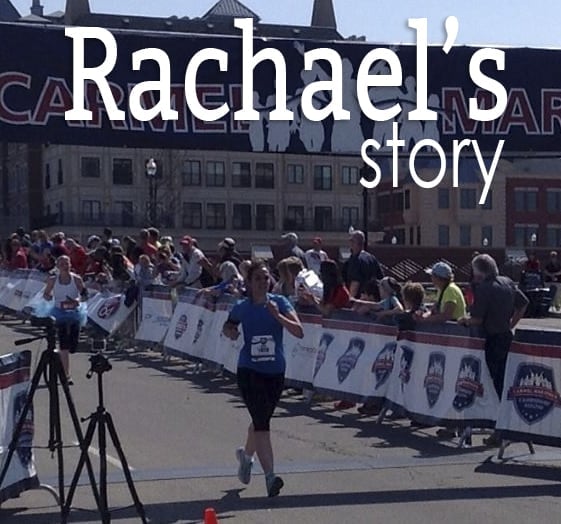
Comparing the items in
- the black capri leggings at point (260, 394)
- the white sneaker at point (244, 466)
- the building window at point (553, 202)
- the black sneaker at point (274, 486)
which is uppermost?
the building window at point (553, 202)

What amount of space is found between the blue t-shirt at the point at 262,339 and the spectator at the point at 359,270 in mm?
7124

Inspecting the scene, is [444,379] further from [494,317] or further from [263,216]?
[263,216]

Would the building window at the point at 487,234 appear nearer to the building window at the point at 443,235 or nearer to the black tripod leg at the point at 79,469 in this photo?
the building window at the point at 443,235

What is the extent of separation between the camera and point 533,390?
1266 cm

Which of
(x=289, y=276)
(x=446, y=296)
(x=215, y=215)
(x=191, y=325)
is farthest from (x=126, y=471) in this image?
(x=215, y=215)

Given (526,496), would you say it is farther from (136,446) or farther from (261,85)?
(261,85)

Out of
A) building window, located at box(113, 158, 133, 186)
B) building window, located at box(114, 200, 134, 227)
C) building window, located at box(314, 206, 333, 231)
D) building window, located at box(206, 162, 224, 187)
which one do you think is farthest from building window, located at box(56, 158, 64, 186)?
building window, located at box(314, 206, 333, 231)

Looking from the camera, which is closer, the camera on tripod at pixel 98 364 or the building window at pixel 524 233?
the camera on tripod at pixel 98 364

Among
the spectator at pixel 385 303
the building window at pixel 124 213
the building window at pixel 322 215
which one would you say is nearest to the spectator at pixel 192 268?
the spectator at pixel 385 303

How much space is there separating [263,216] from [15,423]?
267 feet

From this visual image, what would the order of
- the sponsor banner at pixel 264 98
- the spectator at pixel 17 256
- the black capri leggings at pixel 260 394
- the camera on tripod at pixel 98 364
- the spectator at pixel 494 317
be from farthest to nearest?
the spectator at pixel 17 256 → the sponsor banner at pixel 264 98 → the spectator at pixel 494 317 → the black capri leggings at pixel 260 394 → the camera on tripod at pixel 98 364

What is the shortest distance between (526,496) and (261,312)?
2.67 m

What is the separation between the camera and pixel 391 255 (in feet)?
208

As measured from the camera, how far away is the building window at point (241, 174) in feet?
295
